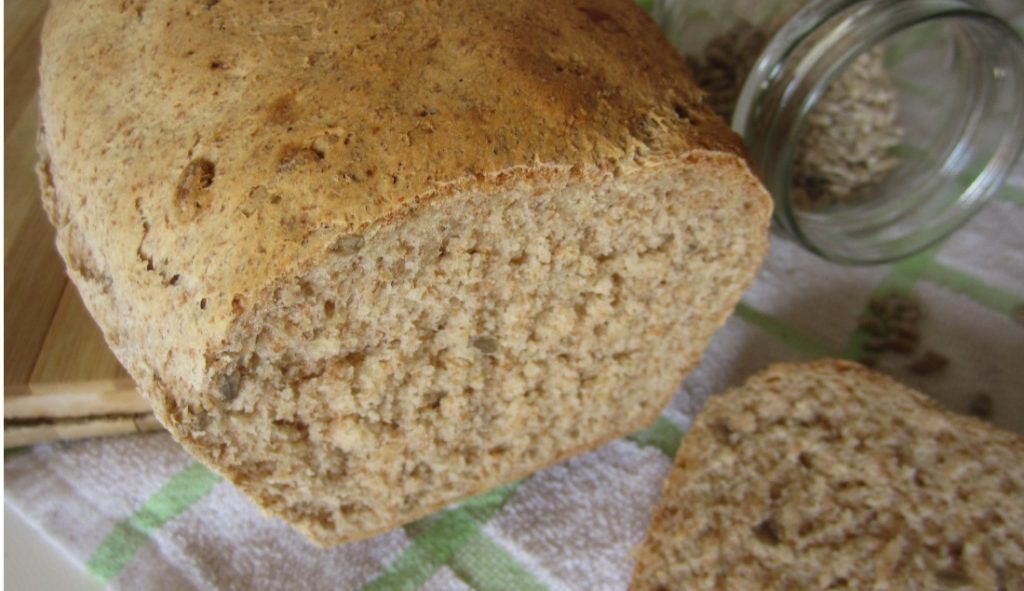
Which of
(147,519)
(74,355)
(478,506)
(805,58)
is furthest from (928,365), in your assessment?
(74,355)

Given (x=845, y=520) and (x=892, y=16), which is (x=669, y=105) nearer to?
(x=892, y=16)

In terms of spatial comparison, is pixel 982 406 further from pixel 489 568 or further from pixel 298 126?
pixel 298 126

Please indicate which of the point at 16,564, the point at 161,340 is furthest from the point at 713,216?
the point at 16,564

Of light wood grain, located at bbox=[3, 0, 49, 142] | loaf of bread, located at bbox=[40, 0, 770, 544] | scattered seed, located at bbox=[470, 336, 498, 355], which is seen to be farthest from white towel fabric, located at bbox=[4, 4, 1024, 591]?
light wood grain, located at bbox=[3, 0, 49, 142]

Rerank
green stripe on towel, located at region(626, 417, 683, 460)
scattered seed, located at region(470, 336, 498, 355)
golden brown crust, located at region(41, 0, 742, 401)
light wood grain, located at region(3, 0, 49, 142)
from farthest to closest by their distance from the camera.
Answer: light wood grain, located at region(3, 0, 49, 142) < green stripe on towel, located at region(626, 417, 683, 460) < scattered seed, located at region(470, 336, 498, 355) < golden brown crust, located at region(41, 0, 742, 401)

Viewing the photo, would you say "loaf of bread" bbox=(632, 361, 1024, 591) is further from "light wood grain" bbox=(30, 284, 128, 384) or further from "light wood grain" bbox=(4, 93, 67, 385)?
"light wood grain" bbox=(4, 93, 67, 385)

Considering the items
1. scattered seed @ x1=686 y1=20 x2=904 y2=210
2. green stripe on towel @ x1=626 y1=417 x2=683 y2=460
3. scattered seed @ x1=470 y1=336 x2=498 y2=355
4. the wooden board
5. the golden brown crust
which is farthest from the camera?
scattered seed @ x1=686 y1=20 x2=904 y2=210

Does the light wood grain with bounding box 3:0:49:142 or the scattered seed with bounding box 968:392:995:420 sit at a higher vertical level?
the scattered seed with bounding box 968:392:995:420
